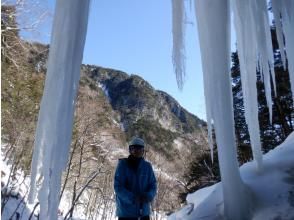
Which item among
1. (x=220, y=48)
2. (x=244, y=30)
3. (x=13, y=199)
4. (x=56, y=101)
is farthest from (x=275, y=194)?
(x=13, y=199)

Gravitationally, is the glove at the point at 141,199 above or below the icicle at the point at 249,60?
below

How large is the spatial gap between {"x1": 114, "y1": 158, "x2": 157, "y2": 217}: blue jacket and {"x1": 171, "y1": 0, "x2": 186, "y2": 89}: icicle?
3.01 feet

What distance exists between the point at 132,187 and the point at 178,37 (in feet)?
4.69

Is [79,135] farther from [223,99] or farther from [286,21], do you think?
[223,99]

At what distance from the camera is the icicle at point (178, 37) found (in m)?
3.02

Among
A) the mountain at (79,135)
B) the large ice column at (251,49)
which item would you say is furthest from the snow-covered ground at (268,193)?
the mountain at (79,135)

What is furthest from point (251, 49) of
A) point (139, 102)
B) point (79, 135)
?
point (139, 102)

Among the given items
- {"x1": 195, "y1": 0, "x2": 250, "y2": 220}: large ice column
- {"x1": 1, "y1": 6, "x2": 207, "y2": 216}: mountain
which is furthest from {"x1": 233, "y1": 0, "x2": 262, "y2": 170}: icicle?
{"x1": 1, "y1": 6, "x2": 207, "y2": 216}: mountain

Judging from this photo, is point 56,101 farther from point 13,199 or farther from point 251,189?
point 13,199

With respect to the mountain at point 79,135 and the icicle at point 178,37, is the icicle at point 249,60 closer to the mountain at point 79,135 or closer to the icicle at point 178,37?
the icicle at point 178,37

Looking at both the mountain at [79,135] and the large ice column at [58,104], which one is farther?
the mountain at [79,135]

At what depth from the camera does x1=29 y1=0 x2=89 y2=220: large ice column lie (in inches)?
75.6

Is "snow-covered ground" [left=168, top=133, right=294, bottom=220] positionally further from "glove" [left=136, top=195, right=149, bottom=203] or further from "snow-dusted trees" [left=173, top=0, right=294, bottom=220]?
"glove" [left=136, top=195, right=149, bottom=203]

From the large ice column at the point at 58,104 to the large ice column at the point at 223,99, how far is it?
2.65 feet
